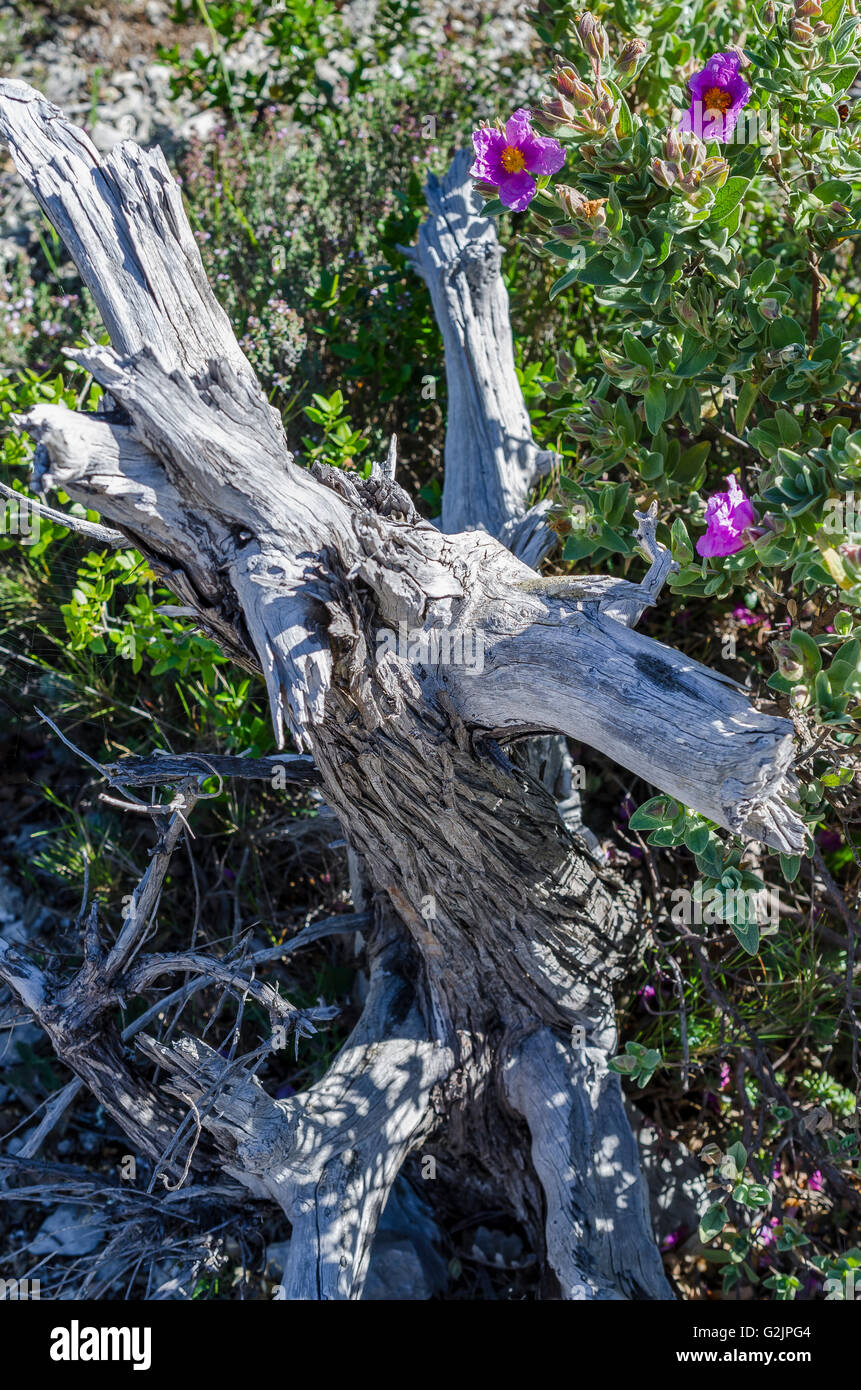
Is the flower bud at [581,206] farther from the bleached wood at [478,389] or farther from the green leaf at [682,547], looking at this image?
the bleached wood at [478,389]

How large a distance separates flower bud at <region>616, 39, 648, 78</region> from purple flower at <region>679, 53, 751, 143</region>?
8.2 inches

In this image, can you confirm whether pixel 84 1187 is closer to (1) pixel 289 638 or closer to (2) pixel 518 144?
(1) pixel 289 638

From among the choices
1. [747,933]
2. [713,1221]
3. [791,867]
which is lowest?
[713,1221]

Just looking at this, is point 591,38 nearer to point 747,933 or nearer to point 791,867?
point 791,867

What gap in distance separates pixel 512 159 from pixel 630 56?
0.33 m

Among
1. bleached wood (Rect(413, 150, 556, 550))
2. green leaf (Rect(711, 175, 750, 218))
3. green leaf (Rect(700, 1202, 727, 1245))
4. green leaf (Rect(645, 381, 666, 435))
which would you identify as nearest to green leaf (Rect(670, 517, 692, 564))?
green leaf (Rect(645, 381, 666, 435))

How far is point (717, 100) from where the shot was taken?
2.02 metres

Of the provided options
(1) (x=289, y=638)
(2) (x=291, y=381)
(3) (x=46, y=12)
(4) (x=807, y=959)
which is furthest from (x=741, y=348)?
(3) (x=46, y=12)

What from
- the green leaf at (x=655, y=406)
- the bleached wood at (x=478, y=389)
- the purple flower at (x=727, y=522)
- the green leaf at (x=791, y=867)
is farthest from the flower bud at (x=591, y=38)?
the green leaf at (x=791, y=867)

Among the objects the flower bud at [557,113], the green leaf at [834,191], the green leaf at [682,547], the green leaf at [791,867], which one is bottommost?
the green leaf at [791,867]

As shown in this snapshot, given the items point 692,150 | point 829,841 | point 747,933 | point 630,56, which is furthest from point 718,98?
point 829,841

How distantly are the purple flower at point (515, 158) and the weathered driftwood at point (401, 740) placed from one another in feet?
2.16

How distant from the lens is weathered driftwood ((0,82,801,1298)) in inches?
74.4

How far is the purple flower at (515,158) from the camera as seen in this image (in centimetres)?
216
